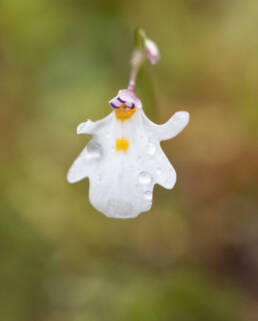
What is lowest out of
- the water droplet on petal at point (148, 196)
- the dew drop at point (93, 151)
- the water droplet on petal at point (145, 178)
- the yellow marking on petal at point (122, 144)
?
the water droplet on petal at point (148, 196)

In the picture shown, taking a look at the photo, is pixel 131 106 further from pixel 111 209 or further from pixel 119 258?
pixel 119 258

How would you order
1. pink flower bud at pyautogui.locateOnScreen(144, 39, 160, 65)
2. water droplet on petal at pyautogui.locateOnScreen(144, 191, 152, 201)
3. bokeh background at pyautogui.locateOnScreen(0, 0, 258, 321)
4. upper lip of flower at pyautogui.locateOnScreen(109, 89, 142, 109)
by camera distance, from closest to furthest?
water droplet on petal at pyautogui.locateOnScreen(144, 191, 152, 201) < upper lip of flower at pyautogui.locateOnScreen(109, 89, 142, 109) < pink flower bud at pyautogui.locateOnScreen(144, 39, 160, 65) < bokeh background at pyautogui.locateOnScreen(0, 0, 258, 321)

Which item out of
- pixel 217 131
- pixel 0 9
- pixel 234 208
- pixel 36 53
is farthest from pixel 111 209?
pixel 0 9

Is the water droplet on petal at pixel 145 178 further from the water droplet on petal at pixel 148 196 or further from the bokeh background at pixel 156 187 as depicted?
the bokeh background at pixel 156 187

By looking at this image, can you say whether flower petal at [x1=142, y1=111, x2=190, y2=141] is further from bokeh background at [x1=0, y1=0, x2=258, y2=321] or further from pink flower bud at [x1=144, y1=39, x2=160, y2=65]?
bokeh background at [x1=0, y1=0, x2=258, y2=321]

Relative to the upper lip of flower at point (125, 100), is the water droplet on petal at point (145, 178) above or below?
below

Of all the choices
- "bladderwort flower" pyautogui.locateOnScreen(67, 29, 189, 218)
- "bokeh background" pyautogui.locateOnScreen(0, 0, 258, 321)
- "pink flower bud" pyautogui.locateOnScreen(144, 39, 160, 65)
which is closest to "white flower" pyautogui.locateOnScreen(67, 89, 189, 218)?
"bladderwort flower" pyautogui.locateOnScreen(67, 29, 189, 218)

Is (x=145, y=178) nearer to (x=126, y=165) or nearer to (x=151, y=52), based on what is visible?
(x=126, y=165)

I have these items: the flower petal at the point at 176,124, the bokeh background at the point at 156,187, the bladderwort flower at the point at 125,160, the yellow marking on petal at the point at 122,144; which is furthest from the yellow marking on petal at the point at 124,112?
the bokeh background at the point at 156,187
